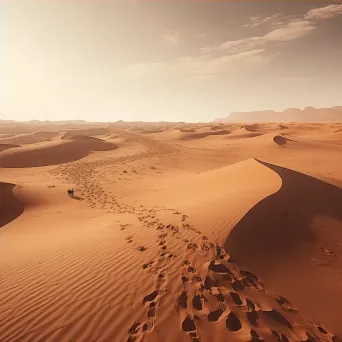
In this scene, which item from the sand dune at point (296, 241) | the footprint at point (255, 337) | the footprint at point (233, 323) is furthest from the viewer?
the sand dune at point (296, 241)

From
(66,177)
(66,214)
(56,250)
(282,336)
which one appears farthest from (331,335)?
(66,177)

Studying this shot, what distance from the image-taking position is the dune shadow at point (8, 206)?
1117 centimetres

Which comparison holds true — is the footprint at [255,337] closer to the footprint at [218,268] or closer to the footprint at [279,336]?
the footprint at [279,336]

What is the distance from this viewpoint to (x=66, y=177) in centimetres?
1983

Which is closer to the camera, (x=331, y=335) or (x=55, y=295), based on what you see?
(x=331, y=335)

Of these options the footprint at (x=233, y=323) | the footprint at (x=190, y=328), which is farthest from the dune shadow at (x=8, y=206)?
the footprint at (x=233, y=323)

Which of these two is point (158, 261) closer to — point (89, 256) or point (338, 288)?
point (89, 256)

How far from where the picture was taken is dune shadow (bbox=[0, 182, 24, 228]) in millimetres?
11172

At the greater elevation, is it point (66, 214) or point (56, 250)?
point (56, 250)

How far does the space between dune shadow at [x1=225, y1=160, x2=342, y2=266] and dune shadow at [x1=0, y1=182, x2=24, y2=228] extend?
31.6 feet

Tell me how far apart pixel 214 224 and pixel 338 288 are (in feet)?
10.9

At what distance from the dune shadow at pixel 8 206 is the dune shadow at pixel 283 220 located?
9.62 metres

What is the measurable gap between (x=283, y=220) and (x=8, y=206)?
12.1 m

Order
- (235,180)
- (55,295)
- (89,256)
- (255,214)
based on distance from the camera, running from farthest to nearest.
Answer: (235,180)
(255,214)
(89,256)
(55,295)
